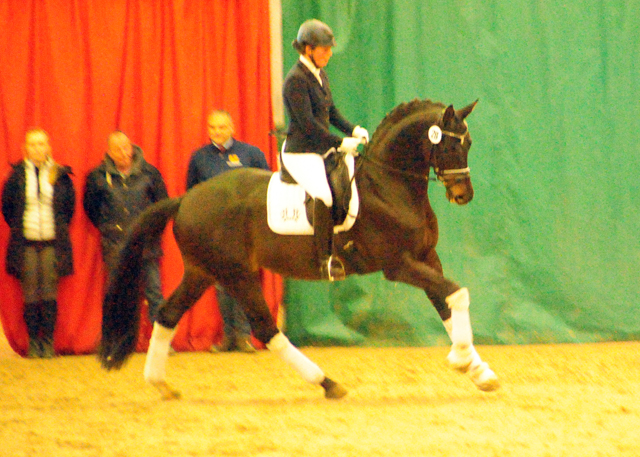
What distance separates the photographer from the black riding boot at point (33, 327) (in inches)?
224

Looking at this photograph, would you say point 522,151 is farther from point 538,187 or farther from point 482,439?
point 482,439

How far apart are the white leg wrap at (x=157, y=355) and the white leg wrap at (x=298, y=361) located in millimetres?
614

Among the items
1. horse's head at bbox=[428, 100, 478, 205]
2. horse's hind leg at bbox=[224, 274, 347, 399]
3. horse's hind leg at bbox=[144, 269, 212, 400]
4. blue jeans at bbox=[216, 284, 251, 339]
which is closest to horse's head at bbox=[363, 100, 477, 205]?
horse's head at bbox=[428, 100, 478, 205]

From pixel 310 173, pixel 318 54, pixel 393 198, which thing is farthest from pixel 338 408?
pixel 318 54

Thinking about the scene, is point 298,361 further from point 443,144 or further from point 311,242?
point 443,144

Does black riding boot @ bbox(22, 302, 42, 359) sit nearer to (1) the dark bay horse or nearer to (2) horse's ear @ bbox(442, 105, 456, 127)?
(1) the dark bay horse

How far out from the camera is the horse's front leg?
3.70 meters

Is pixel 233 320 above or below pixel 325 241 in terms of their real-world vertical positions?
below

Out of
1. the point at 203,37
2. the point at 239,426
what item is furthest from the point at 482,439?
the point at 203,37

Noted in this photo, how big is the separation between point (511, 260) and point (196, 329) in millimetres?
2635

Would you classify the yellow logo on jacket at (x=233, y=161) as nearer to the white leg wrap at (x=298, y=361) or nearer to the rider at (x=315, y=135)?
the rider at (x=315, y=135)

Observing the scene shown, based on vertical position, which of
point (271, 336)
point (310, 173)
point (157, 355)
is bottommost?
point (157, 355)

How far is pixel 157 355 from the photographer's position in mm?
4211

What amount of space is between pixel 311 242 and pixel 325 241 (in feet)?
0.42
